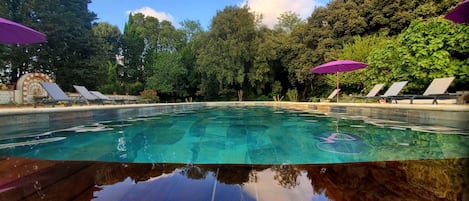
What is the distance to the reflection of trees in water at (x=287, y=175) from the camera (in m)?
1.54

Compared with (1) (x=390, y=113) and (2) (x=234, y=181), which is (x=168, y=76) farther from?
(2) (x=234, y=181)

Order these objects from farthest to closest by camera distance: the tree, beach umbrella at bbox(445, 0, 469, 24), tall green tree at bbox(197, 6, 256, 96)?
1. the tree
2. tall green tree at bbox(197, 6, 256, 96)
3. beach umbrella at bbox(445, 0, 469, 24)

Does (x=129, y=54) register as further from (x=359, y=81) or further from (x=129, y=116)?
(x=359, y=81)

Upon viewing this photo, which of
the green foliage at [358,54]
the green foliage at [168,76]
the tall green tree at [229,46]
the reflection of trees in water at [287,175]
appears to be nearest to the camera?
the reflection of trees in water at [287,175]

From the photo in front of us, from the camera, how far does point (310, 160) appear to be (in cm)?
245

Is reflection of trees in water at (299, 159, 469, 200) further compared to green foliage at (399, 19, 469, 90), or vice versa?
green foliage at (399, 19, 469, 90)

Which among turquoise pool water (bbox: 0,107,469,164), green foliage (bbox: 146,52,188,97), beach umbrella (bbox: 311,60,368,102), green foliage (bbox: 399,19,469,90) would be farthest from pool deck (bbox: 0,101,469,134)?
green foliage (bbox: 146,52,188,97)

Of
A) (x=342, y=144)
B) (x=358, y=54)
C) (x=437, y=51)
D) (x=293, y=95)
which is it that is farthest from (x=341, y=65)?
(x=293, y=95)

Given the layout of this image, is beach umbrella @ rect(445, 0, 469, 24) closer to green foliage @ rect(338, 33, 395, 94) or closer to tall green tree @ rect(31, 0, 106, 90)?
green foliage @ rect(338, 33, 395, 94)

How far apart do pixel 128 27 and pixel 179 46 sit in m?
5.10

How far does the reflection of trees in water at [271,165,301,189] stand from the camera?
154 centimetres

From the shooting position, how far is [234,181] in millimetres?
1568

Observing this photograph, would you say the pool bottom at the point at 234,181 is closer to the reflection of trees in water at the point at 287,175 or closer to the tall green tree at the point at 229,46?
the reflection of trees in water at the point at 287,175

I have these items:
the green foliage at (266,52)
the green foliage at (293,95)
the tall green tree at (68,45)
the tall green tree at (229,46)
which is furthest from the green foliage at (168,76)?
the green foliage at (293,95)
